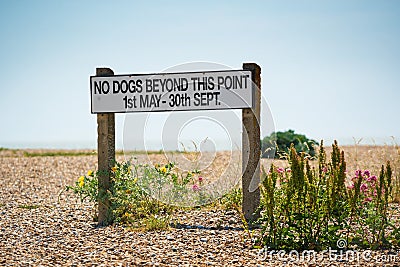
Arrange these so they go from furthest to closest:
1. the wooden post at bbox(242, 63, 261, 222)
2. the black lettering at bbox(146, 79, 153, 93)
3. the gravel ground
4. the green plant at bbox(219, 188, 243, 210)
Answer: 1. the green plant at bbox(219, 188, 243, 210)
2. the black lettering at bbox(146, 79, 153, 93)
3. the wooden post at bbox(242, 63, 261, 222)
4. the gravel ground

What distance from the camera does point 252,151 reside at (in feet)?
20.4

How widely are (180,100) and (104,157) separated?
1.20 metres

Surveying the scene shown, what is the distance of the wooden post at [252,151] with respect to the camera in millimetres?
6184

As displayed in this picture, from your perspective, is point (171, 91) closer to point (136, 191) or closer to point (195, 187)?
point (136, 191)

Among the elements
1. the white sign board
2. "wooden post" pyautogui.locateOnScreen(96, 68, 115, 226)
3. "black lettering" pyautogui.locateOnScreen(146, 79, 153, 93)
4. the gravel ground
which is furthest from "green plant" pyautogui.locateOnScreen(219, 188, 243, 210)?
"black lettering" pyautogui.locateOnScreen(146, 79, 153, 93)

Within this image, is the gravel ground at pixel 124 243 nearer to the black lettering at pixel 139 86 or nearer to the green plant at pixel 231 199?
the green plant at pixel 231 199

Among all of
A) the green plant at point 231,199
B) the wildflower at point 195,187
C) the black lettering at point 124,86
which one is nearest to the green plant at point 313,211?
the green plant at point 231,199

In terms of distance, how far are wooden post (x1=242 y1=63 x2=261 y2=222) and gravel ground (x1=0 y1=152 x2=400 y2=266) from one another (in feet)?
0.98

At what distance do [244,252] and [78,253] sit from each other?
5.31 feet

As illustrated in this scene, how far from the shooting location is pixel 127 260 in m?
4.79

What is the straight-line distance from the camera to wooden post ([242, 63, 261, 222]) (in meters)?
6.18

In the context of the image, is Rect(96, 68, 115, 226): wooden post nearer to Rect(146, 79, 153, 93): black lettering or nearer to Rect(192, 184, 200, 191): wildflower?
Rect(146, 79, 153, 93): black lettering

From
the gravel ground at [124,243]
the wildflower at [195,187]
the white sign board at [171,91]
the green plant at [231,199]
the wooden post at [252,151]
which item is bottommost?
the gravel ground at [124,243]

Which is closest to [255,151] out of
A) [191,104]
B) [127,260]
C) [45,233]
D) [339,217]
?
[191,104]
